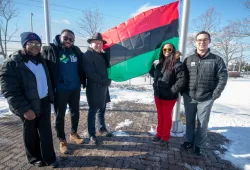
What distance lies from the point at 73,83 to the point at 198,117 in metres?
2.43

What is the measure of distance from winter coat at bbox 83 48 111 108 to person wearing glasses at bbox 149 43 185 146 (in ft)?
3.44

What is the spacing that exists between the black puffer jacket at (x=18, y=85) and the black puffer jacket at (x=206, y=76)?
2.60 meters

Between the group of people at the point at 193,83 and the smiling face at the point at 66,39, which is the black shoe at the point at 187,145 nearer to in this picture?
the group of people at the point at 193,83

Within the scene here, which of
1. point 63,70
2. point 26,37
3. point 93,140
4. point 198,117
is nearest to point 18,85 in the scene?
point 26,37

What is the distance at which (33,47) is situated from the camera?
2.41 meters

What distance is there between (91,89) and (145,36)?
5.40 ft

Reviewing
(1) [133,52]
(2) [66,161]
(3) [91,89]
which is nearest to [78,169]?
(2) [66,161]

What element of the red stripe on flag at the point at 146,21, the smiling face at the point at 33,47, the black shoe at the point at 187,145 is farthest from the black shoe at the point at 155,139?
the smiling face at the point at 33,47

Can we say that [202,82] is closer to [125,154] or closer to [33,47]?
[125,154]

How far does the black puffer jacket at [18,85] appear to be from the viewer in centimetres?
217

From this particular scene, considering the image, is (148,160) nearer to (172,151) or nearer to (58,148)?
(172,151)

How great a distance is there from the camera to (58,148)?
3299mm

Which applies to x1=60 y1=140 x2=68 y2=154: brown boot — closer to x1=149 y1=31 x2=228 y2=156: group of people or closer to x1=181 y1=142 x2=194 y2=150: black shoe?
x1=149 y1=31 x2=228 y2=156: group of people

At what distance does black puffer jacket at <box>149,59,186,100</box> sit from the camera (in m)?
3.03
